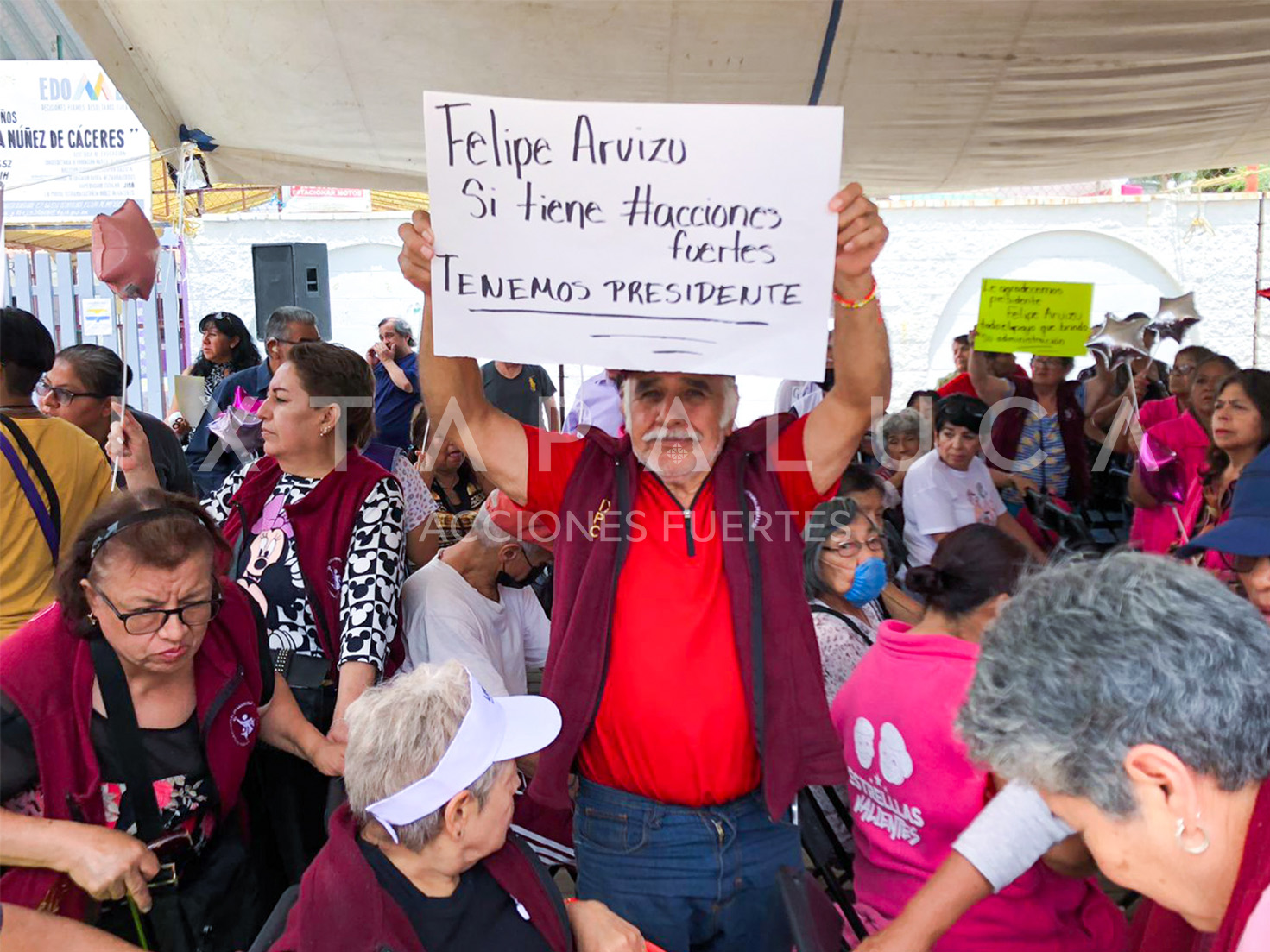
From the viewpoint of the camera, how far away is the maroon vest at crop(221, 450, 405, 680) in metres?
2.63

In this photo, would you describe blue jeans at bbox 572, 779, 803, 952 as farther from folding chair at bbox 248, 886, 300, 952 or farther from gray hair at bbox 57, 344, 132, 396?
gray hair at bbox 57, 344, 132, 396

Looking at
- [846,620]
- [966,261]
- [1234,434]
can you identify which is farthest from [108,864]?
[966,261]

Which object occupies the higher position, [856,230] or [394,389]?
[856,230]

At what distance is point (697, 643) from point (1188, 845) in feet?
3.23

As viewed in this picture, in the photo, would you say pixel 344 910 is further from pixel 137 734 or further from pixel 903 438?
pixel 903 438

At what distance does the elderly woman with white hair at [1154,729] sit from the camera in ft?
3.38

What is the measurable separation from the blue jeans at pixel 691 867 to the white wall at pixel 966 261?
12.2m

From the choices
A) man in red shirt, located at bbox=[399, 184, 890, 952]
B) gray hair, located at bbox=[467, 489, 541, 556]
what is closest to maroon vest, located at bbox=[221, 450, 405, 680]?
gray hair, located at bbox=[467, 489, 541, 556]

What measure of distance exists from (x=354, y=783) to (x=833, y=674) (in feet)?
4.90

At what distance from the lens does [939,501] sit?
15.0 feet

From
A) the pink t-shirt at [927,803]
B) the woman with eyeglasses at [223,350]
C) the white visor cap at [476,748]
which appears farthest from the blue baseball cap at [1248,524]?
the woman with eyeglasses at [223,350]

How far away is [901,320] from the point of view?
1466 cm

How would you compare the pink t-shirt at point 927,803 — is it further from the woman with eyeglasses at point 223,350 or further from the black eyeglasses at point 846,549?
the woman with eyeglasses at point 223,350

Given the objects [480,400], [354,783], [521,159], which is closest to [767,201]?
[521,159]
